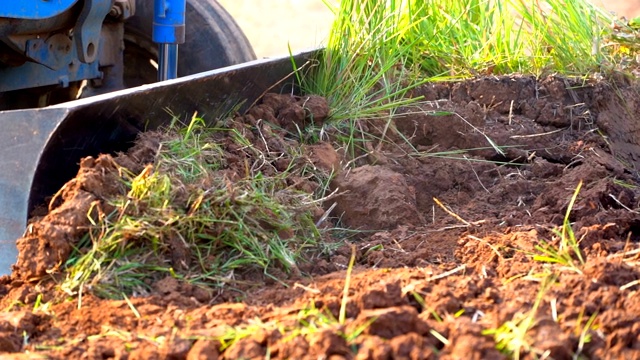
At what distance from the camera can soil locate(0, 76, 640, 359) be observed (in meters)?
1.82

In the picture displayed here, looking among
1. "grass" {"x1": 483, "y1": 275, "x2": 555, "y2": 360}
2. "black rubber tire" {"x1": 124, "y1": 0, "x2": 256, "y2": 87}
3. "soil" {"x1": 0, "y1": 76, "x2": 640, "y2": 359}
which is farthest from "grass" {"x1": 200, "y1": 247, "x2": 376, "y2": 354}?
"black rubber tire" {"x1": 124, "y1": 0, "x2": 256, "y2": 87}

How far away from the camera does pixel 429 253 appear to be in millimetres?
2688

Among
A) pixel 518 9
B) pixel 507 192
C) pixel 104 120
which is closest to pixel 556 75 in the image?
pixel 518 9

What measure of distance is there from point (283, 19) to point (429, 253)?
7.60 m

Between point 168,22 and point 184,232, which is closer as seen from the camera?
point 184,232

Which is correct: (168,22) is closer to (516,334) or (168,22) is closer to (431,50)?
(431,50)

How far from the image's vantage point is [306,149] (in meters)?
3.36

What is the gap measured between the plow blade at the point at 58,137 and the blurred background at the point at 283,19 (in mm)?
5624

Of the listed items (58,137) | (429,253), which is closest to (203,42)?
(58,137)

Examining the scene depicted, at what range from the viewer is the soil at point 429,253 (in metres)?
1.82

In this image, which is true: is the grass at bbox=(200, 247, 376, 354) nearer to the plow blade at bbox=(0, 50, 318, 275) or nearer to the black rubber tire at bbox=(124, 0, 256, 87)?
the plow blade at bbox=(0, 50, 318, 275)

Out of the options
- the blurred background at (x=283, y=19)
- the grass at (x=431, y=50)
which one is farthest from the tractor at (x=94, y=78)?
the blurred background at (x=283, y=19)

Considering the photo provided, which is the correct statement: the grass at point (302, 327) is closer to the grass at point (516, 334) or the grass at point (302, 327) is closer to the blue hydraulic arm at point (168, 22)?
the grass at point (516, 334)

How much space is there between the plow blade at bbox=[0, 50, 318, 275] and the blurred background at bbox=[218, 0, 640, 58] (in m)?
5.62
